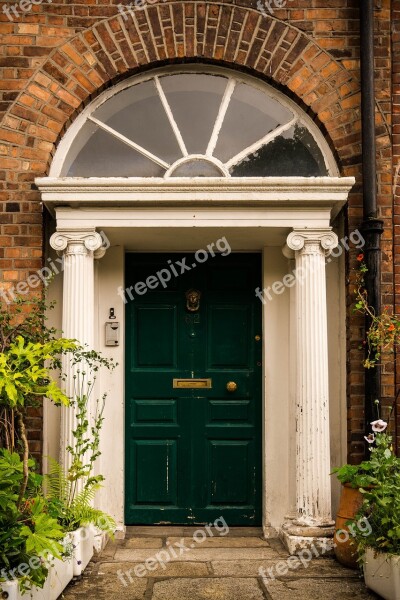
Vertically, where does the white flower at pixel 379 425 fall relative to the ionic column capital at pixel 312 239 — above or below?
below

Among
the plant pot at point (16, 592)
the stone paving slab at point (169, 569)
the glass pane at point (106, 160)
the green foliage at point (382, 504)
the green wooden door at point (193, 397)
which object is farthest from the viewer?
the green wooden door at point (193, 397)

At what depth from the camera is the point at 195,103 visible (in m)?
5.77

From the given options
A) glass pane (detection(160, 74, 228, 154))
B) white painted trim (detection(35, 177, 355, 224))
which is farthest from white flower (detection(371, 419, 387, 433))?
glass pane (detection(160, 74, 228, 154))

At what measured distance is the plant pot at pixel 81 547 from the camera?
4590 mm

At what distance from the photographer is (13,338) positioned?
5.19 metres

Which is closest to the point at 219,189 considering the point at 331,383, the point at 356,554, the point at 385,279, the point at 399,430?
the point at 385,279

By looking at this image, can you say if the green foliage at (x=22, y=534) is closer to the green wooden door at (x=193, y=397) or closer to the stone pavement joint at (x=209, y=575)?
the stone pavement joint at (x=209, y=575)

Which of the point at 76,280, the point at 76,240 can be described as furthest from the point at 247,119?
the point at 76,280

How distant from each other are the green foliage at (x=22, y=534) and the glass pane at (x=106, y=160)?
2.64 m

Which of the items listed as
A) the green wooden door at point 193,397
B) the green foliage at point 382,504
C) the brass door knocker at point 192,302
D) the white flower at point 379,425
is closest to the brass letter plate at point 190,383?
the green wooden door at point 193,397

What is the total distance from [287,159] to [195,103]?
0.94 m

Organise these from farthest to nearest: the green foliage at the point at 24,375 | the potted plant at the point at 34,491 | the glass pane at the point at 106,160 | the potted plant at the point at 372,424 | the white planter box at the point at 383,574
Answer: the glass pane at the point at 106,160 → the potted plant at the point at 372,424 → the white planter box at the point at 383,574 → the green foliage at the point at 24,375 → the potted plant at the point at 34,491

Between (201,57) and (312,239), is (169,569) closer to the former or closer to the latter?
(312,239)

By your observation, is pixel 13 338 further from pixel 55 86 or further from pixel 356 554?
pixel 356 554
